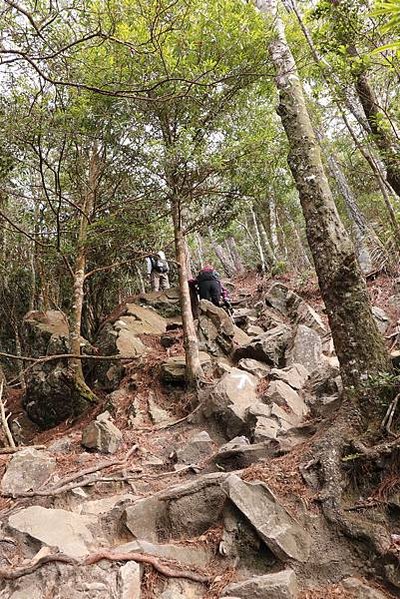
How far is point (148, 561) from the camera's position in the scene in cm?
379

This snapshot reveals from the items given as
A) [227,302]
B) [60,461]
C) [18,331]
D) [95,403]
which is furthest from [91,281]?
[60,461]

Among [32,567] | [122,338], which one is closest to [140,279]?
[122,338]

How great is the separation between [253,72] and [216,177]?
2383 mm

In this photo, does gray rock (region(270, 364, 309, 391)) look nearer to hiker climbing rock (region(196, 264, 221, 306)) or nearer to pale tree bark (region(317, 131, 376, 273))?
hiker climbing rock (region(196, 264, 221, 306))

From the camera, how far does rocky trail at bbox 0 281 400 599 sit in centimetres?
372

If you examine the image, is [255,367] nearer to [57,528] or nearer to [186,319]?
[186,319]

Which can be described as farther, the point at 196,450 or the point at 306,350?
the point at 306,350

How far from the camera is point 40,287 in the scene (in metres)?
17.2

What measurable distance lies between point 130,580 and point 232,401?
425cm

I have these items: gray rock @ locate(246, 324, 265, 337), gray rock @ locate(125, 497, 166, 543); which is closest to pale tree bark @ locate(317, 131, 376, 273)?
gray rock @ locate(246, 324, 265, 337)

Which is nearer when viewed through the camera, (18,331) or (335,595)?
(335,595)

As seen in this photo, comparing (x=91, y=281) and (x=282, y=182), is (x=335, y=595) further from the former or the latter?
(x=91, y=281)

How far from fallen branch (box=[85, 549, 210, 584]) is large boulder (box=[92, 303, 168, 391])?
637 cm

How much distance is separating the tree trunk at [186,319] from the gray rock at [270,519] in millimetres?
4764
